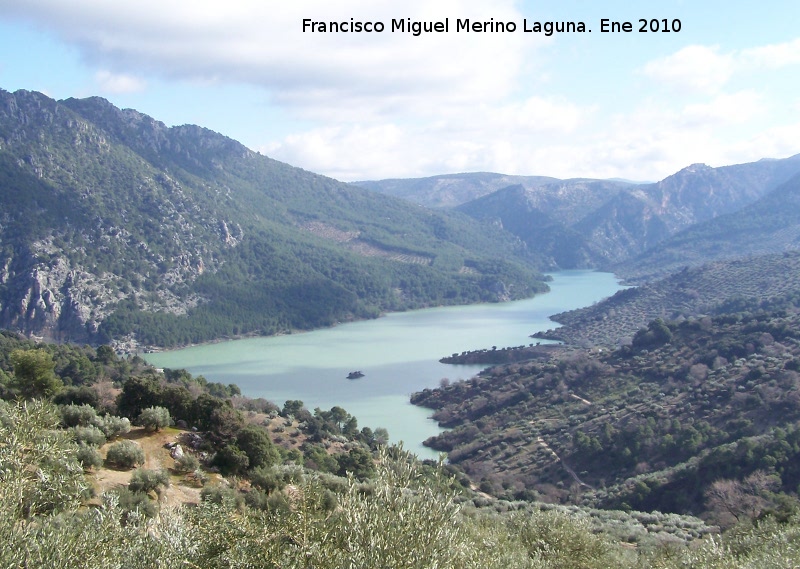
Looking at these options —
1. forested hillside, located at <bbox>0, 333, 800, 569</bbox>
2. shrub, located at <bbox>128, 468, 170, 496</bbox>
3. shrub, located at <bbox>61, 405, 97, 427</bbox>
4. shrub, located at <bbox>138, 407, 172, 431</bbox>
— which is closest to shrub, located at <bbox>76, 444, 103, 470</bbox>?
forested hillside, located at <bbox>0, 333, 800, 569</bbox>

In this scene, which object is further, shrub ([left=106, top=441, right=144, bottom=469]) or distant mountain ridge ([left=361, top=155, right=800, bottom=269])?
distant mountain ridge ([left=361, top=155, right=800, bottom=269])

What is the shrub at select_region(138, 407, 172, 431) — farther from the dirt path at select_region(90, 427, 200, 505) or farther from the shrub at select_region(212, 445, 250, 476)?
the shrub at select_region(212, 445, 250, 476)

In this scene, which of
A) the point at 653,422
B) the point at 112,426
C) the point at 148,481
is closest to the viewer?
the point at 148,481

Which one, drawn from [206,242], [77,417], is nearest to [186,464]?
[77,417]

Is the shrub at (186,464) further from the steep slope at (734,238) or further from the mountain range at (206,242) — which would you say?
the steep slope at (734,238)

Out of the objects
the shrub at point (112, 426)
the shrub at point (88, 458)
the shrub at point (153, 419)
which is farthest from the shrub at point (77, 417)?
the shrub at point (88, 458)

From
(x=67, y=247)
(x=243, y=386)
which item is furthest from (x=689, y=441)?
(x=67, y=247)

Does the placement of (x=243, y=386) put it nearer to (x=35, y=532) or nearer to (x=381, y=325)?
(x=381, y=325)

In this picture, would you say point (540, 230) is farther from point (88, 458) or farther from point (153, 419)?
point (88, 458)
